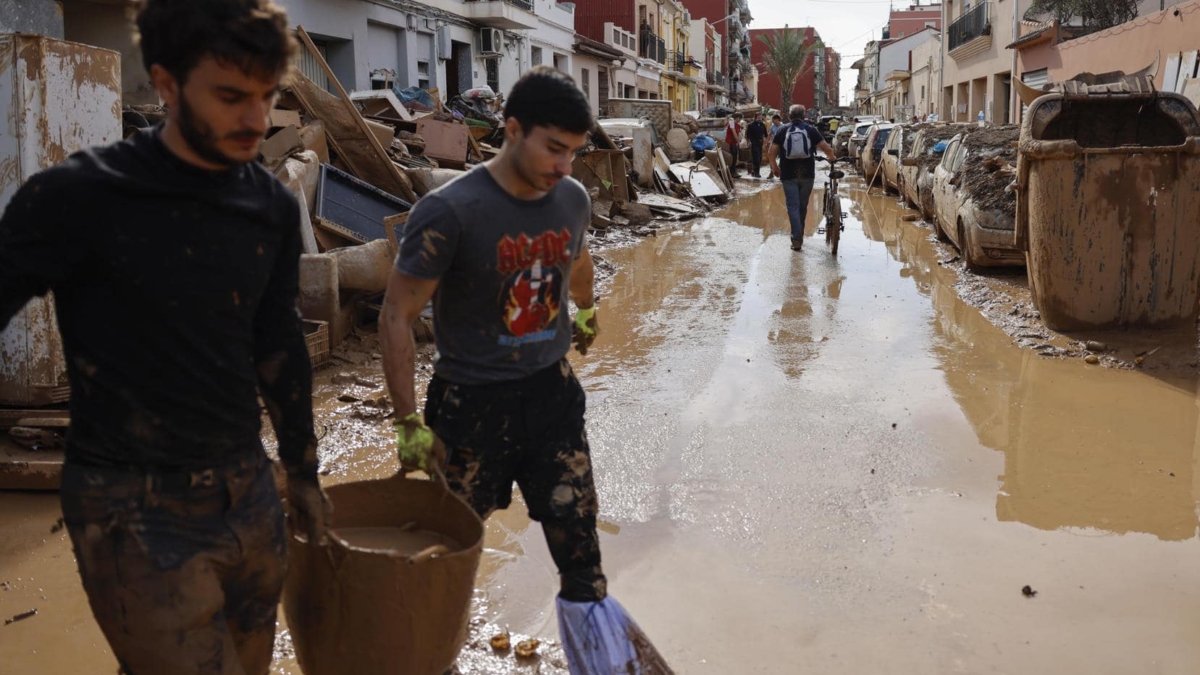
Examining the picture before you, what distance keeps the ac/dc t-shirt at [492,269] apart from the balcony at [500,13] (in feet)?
75.1

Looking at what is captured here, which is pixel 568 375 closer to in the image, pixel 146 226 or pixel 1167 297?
pixel 146 226

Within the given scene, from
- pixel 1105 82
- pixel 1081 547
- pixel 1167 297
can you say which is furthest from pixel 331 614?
pixel 1105 82

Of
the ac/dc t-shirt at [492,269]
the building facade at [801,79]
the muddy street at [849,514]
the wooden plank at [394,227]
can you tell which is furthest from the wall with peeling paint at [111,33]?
the building facade at [801,79]

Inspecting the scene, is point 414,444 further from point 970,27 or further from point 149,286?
point 970,27

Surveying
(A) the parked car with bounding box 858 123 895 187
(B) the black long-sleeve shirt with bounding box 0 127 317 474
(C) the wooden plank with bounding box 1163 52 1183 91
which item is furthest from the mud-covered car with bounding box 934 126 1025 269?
(A) the parked car with bounding box 858 123 895 187

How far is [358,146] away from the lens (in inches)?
383

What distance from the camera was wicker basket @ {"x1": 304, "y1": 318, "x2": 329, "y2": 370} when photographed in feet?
22.2

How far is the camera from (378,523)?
2803mm

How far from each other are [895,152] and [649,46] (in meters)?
28.6

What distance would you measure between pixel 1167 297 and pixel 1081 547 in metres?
3.89

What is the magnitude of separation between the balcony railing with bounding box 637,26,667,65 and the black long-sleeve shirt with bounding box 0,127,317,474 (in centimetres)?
4534

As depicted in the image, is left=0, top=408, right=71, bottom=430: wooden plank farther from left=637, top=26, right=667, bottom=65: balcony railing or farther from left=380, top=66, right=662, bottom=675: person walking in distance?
left=637, top=26, right=667, bottom=65: balcony railing

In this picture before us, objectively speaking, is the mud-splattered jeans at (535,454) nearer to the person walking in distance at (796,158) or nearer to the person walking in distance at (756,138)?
the person walking in distance at (796,158)

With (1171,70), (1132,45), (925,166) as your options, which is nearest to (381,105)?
(925,166)
